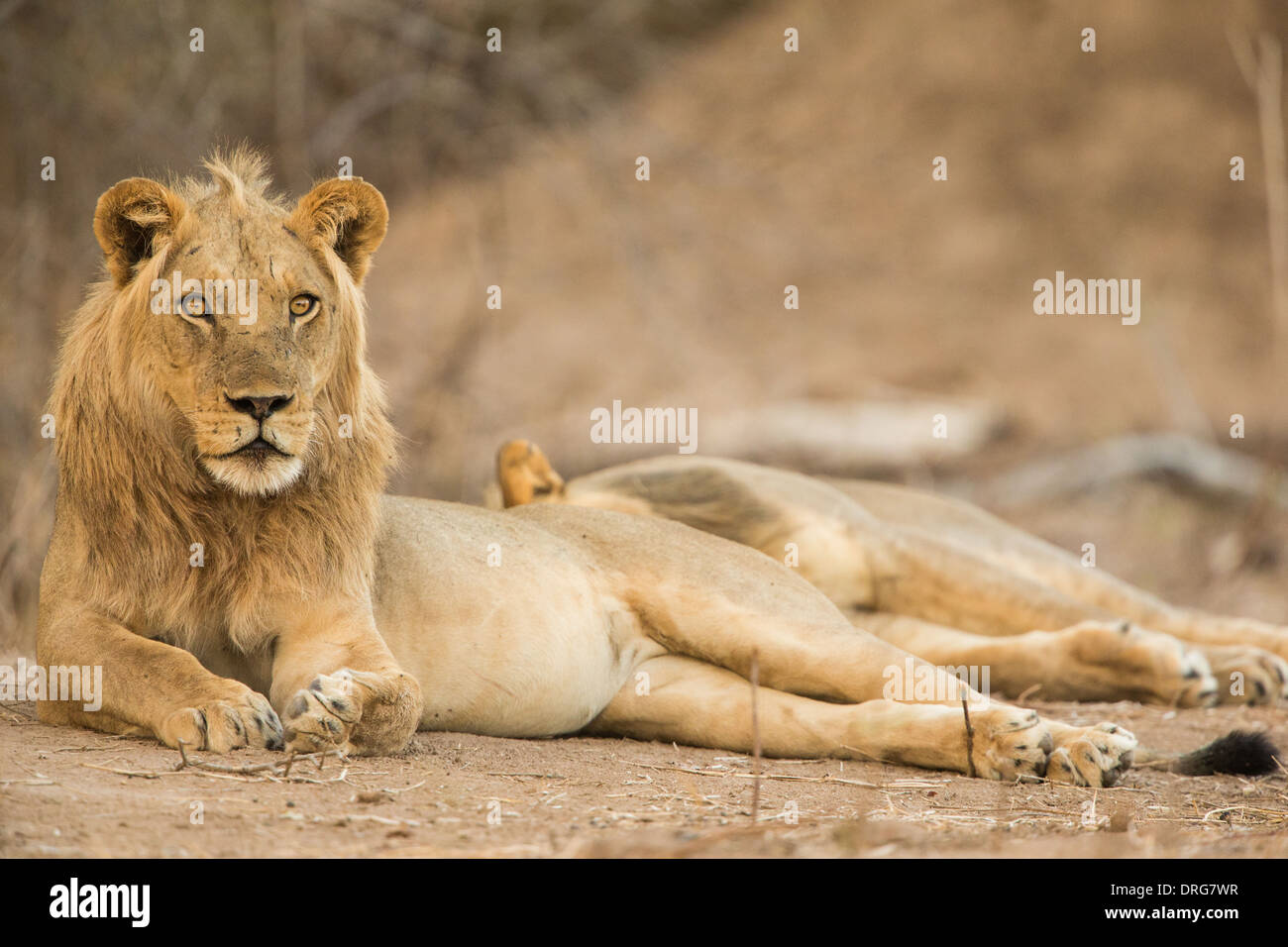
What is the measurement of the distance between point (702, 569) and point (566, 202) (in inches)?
367

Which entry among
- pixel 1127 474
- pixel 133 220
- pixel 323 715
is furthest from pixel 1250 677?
pixel 133 220

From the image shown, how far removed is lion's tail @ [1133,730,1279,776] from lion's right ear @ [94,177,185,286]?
352 cm

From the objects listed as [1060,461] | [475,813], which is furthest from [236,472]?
[1060,461]

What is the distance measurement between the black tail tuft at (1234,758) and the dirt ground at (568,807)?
52 millimetres

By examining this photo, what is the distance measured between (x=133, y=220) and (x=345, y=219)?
0.61 meters

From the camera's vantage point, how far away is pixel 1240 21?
13.4m

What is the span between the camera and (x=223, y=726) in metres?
3.49

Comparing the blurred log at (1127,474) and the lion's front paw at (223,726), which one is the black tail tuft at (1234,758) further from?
the blurred log at (1127,474)

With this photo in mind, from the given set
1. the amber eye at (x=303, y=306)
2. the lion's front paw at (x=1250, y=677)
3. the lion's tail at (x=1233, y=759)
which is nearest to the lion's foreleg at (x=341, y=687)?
the amber eye at (x=303, y=306)

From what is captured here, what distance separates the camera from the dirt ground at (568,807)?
277cm

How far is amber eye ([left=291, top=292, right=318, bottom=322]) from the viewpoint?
3.88m

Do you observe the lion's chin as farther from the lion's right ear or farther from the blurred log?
the blurred log

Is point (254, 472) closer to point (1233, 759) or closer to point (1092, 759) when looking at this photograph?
point (1092, 759)

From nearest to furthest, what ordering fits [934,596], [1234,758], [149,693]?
[149,693]
[1234,758]
[934,596]
